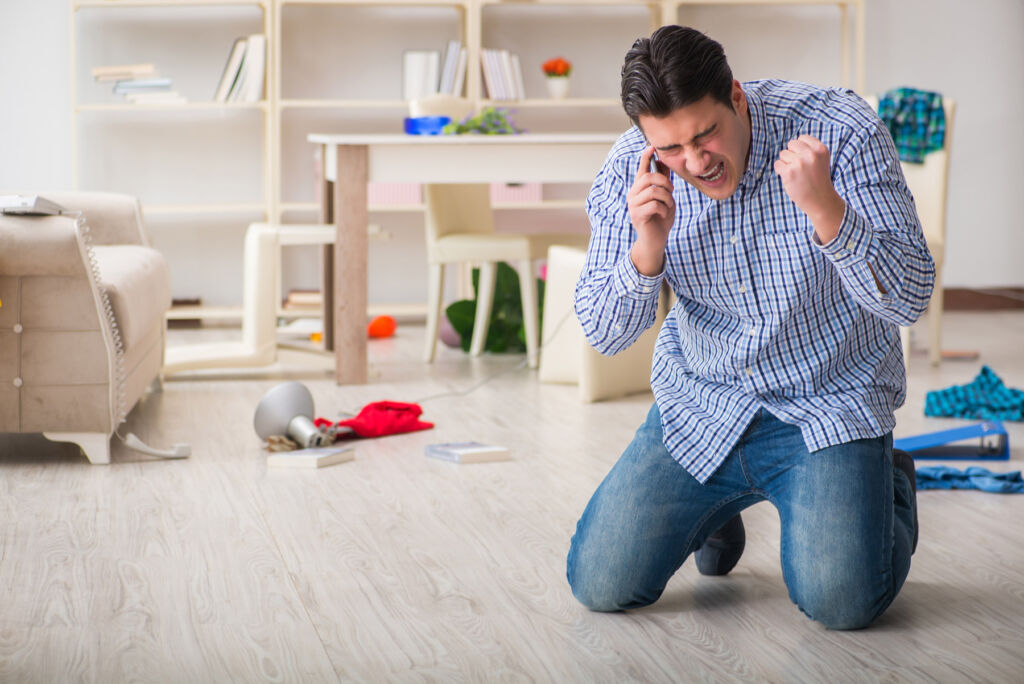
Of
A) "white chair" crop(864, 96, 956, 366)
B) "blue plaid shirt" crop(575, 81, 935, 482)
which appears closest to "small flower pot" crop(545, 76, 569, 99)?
"white chair" crop(864, 96, 956, 366)

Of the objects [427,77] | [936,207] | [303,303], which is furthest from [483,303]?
[936,207]

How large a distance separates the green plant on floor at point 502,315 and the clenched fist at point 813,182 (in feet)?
9.24

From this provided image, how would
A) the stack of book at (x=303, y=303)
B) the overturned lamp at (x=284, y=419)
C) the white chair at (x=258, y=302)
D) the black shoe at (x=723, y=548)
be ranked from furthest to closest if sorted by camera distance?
the stack of book at (x=303, y=303) < the white chair at (x=258, y=302) < the overturned lamp at (x=284, y=419) < the black shoe at (x=723, y=548)

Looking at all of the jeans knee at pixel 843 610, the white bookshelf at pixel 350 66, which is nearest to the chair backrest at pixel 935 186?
the white bookshelf at pixel 350 66

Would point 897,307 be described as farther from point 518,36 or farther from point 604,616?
point 518,36

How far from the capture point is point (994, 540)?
2006mm

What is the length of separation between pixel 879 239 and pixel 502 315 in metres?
2.88

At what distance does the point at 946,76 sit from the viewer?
5.46 metres

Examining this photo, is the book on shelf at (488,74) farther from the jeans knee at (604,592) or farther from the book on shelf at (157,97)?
the jeans knee at (604,592)

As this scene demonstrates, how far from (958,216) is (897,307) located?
174 inches

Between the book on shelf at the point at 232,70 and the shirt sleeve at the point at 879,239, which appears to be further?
the book on shelf at the point at 232,70

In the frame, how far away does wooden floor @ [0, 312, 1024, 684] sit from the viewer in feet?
4.86

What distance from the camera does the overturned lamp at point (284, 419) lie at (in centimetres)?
272

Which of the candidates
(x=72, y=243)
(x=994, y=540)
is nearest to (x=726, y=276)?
(x=994, y=540)
